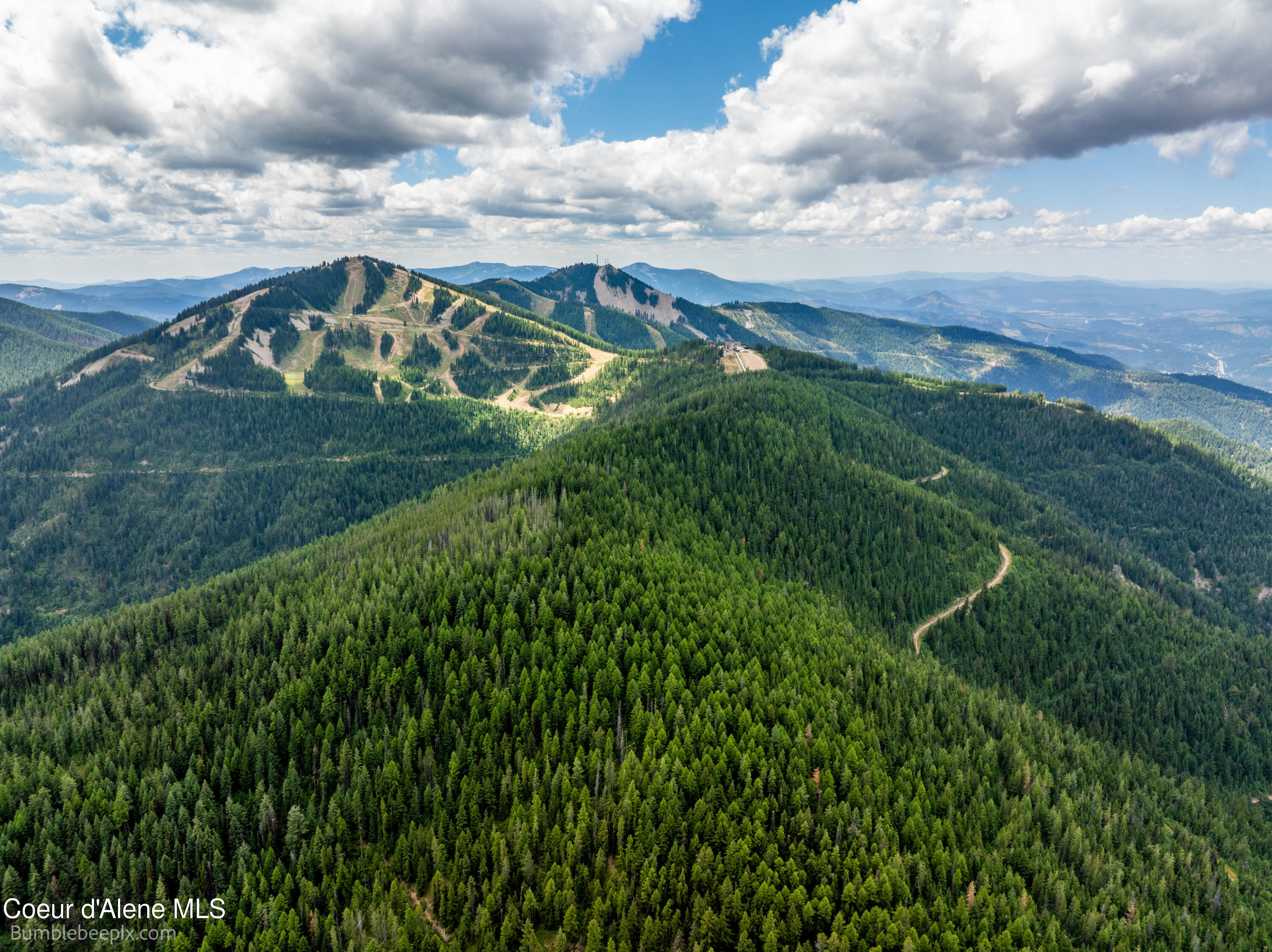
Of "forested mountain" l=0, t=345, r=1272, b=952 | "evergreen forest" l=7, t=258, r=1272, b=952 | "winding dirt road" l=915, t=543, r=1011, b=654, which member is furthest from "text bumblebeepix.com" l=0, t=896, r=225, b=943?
"winding dirt road" l=915, t=543, r=1011, b=654

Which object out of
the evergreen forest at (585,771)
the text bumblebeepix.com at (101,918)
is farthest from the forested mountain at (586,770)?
the text bumblebeepix.com at (101,918)

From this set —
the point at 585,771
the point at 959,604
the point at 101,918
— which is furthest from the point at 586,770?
the point at 959,604

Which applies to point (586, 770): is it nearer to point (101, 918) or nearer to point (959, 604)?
point (101, 918)

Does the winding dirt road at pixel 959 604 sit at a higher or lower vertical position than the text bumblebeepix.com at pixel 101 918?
lower

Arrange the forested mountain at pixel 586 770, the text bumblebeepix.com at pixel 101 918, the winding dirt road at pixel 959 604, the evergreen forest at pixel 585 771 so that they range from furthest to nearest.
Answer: the winding dirt road at pixel 959 604
the forested mountain at pixel 586 770
the evergreen forest at pixel 585 771
the text bumblebeepix.com at pixel 101 918

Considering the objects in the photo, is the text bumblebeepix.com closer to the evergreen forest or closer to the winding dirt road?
the evergreen forest

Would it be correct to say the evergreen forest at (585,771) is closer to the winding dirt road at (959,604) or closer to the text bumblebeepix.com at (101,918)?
the text bumblebeepix.com at (101,918)

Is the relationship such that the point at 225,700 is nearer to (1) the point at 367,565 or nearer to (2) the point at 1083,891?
(1) the point at 367,565
